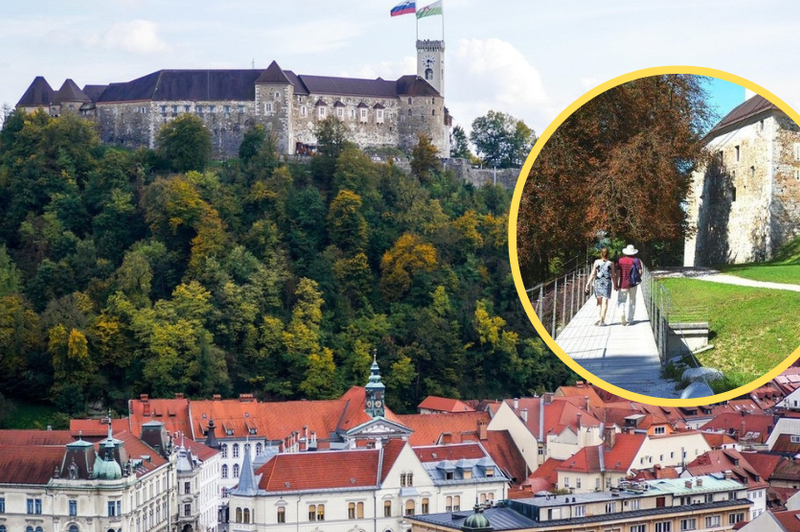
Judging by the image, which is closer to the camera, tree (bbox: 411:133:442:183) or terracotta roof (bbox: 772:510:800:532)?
terracotta roof (bbox: 772:510:800:532)

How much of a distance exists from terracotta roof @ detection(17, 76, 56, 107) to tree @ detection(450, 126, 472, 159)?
13066 millimetres

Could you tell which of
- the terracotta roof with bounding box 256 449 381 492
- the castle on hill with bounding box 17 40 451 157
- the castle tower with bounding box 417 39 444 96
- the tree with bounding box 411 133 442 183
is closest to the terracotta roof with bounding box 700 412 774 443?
the terracotta roof with bounding box 256 449 381 492

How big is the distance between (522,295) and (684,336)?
0.61 m

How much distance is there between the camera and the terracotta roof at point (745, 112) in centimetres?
579

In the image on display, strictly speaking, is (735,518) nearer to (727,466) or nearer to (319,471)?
(727,466)

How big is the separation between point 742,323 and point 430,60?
4774 cm

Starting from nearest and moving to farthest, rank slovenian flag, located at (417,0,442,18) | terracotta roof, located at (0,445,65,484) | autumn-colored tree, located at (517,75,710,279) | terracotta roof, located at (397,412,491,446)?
autumn-colored tree, located at (517,75,710,279) → terracotta roof, located at (0,445,65,484) → terracotta roof, located at (397,412,491,446) → slovenian flag, located at (417,0,442,18)

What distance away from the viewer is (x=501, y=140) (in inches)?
2160

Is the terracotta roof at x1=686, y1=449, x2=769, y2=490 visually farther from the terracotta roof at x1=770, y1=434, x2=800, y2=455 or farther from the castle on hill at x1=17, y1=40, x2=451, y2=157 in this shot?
the castle on hill at x1=17, y1=40, x2=451, y2=157

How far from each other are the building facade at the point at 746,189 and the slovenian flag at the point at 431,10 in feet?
150

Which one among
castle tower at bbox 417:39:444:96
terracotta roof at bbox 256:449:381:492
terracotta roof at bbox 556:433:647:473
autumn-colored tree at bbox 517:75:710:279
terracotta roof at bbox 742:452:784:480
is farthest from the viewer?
castle tower at bbox 417:39:444:96

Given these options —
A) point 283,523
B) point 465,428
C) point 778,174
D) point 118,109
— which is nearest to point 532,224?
point 778,174

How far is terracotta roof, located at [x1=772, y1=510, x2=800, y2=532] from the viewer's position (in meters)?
23.9

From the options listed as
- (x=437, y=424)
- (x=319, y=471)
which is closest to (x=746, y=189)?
(x=319, y=471)
